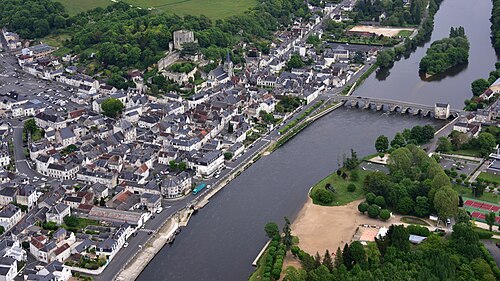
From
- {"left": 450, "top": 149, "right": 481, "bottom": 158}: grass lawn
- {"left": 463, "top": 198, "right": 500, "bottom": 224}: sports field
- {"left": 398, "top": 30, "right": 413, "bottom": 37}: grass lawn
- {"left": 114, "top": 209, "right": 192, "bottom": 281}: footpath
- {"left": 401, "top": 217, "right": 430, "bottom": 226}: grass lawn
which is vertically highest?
{"left": 463, "top": 198, "right": 500, "bottom": 224}: sports field

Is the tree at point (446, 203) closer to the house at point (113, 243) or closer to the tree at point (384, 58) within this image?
the house at point (113, 243)

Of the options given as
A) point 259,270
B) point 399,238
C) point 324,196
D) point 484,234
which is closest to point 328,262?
point 259,270

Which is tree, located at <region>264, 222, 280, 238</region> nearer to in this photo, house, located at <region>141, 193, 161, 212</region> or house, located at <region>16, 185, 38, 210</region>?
house, located at <region>141, 193, 161, 212</region>

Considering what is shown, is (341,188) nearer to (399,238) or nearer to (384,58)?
(399,238)

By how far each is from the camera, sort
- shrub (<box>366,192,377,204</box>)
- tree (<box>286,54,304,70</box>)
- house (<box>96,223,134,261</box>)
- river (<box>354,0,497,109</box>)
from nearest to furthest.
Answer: house (<box>96,223,134,261</box>) → shrub (<box>366,192,377,204</box>) → river (<box>354,0,497,109</box>) → tree (<box>286,54,304,70</box>)


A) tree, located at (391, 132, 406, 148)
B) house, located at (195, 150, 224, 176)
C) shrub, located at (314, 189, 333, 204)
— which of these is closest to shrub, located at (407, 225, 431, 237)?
shrub, located at (314, 189, 333, 204)

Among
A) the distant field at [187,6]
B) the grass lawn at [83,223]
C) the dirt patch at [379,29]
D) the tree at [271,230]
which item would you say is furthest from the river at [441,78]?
the grass lawn at [83,223]

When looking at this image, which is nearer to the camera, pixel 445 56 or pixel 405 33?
pixel 445 56
